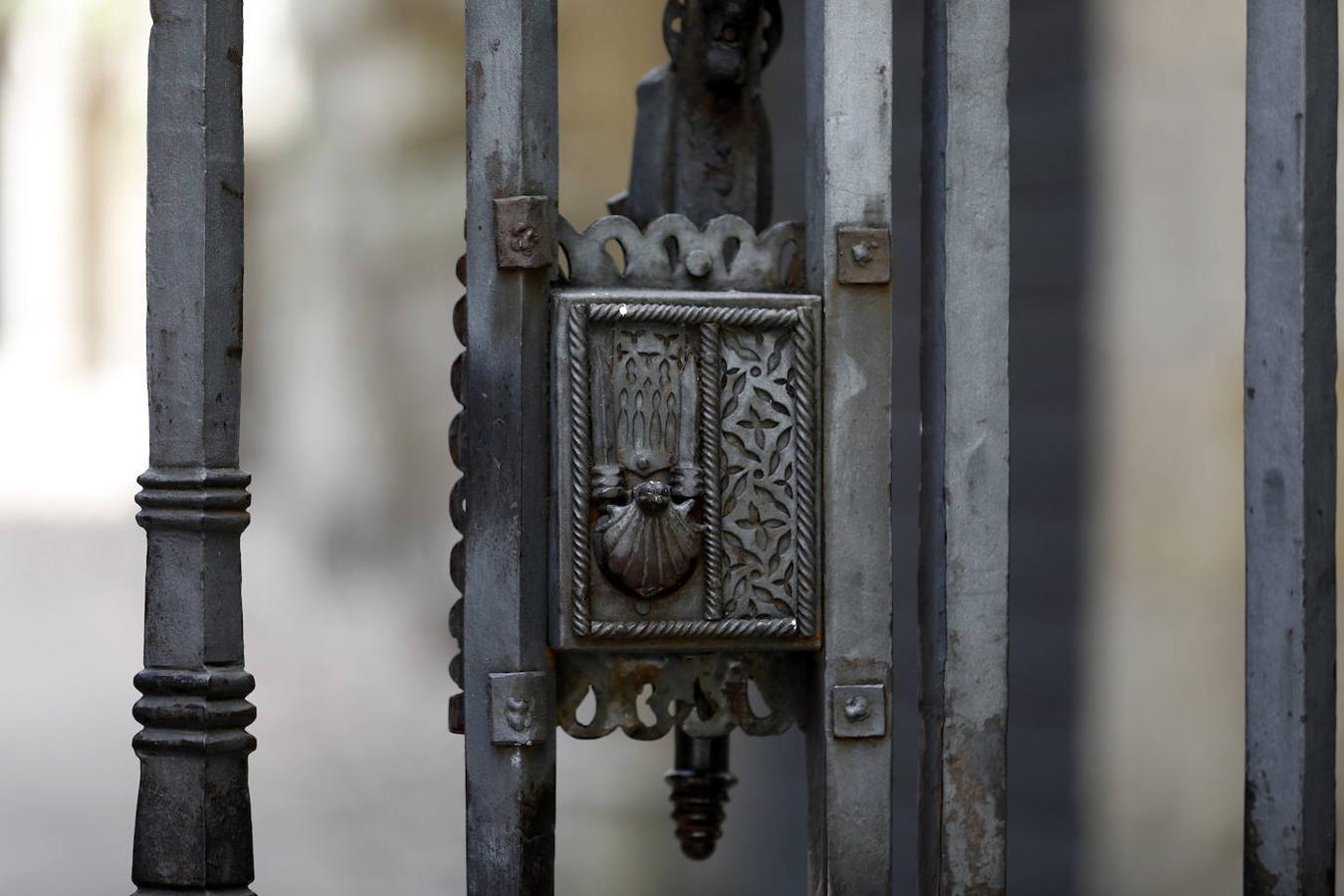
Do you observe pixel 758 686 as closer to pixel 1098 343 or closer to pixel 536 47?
pixel 536 47

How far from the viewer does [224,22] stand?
3.35 m

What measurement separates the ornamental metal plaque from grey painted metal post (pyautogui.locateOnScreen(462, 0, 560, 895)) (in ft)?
0.18

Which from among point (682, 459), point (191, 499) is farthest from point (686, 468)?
point (191, 499)

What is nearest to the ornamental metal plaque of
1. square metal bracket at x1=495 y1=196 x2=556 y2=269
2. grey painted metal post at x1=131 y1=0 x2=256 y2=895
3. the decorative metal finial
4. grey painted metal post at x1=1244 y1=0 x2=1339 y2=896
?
square metal bracket at x1=495 y1=196 x2=556 y2=269

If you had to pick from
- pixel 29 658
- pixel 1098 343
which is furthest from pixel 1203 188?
pixel 29 658

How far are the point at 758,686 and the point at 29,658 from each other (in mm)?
2941

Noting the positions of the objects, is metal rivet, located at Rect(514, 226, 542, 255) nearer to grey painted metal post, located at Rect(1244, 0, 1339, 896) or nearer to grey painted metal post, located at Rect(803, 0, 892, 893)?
grey painted metal post, located at Rect(803, 0, 892, 893)

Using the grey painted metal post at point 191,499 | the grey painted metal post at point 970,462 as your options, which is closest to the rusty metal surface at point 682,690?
the grey painted metal post at point 970,462

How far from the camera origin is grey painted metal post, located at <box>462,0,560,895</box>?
330 centimetres

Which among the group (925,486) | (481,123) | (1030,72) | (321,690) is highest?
(1030,72)

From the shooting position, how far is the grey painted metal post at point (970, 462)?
11.1 feet

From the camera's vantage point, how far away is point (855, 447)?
11.1ft

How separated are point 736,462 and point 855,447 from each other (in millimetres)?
222

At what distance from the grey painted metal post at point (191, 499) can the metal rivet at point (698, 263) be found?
84 cm
